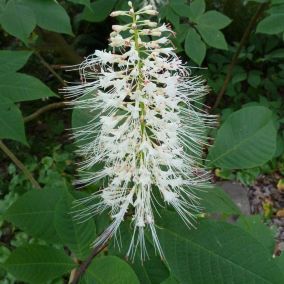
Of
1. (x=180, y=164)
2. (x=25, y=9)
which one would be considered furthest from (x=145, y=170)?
(x=25, y=9)

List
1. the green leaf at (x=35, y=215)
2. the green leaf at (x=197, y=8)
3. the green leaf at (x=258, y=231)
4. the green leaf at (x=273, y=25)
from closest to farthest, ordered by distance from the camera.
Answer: the green leaf at (x=35, y=215) → the green leaf at (x=258, y=231) → the green leaf at (x=273, y=25) → the green leaf at (x=197, y=8)

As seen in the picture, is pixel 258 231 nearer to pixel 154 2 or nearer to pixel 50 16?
pixel 50 16

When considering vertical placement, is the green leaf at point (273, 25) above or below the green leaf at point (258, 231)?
above

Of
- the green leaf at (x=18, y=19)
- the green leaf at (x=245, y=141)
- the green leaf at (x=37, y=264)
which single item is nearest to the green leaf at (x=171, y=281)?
the green leaf at (x=37, y=264)

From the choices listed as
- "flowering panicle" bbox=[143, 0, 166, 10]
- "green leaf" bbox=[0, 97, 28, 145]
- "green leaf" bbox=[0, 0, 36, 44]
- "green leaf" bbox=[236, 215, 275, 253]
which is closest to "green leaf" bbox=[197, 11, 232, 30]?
"flowering panicle" bbox=[143, 0, 166, 10]

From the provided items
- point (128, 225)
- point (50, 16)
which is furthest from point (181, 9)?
point (128, 225)

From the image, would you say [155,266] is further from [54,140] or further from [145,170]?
[54,140]

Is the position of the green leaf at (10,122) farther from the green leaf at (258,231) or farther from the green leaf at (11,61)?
the green leaf at (258,231)
